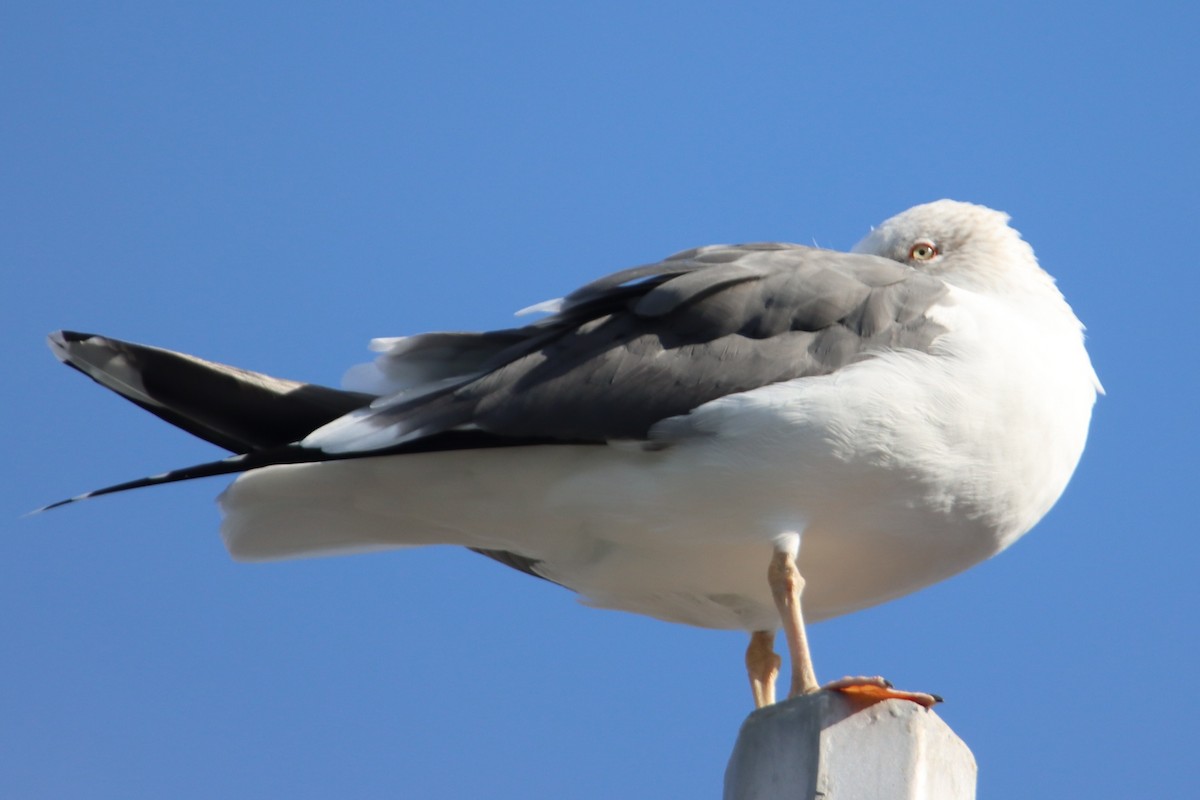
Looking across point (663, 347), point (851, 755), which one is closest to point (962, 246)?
point (663, 347)

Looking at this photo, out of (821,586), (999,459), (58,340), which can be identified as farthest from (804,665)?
(58,340)

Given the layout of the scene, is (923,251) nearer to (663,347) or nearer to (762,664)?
(663,347)

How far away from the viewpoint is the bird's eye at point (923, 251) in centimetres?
679

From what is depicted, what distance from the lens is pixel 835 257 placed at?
19.8ft

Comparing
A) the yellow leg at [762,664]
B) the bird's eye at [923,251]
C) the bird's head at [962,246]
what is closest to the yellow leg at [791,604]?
the yellow leg at [762,664]

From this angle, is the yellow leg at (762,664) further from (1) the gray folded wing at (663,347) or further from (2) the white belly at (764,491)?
(1) the gray folded wing at (663,347)

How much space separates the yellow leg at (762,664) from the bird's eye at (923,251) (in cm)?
163

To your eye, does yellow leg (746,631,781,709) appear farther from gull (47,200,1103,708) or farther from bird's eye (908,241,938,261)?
bird's eye (908,241,938,261)

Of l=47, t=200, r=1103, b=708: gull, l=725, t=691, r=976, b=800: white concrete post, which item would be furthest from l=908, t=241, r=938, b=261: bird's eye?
l=725, t=691, r=976, b=800: white concrete post

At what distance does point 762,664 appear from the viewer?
6.56 m

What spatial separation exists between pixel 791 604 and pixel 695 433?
654mm

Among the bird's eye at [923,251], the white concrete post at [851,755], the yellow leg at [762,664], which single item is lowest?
the white concrete post at [851,755]

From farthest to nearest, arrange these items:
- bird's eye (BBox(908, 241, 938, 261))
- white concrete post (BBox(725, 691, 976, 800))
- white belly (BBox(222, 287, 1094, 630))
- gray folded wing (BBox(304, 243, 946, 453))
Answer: bird's eye (BBox(908, 241, 938, 261)), gray folded wing (BBox(304, 243, 946, 453)), white belly (BBox(222, 287, 1094, 630)), white concrete post (BBox(725, 691, 976, 800))

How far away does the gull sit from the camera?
552 cm
